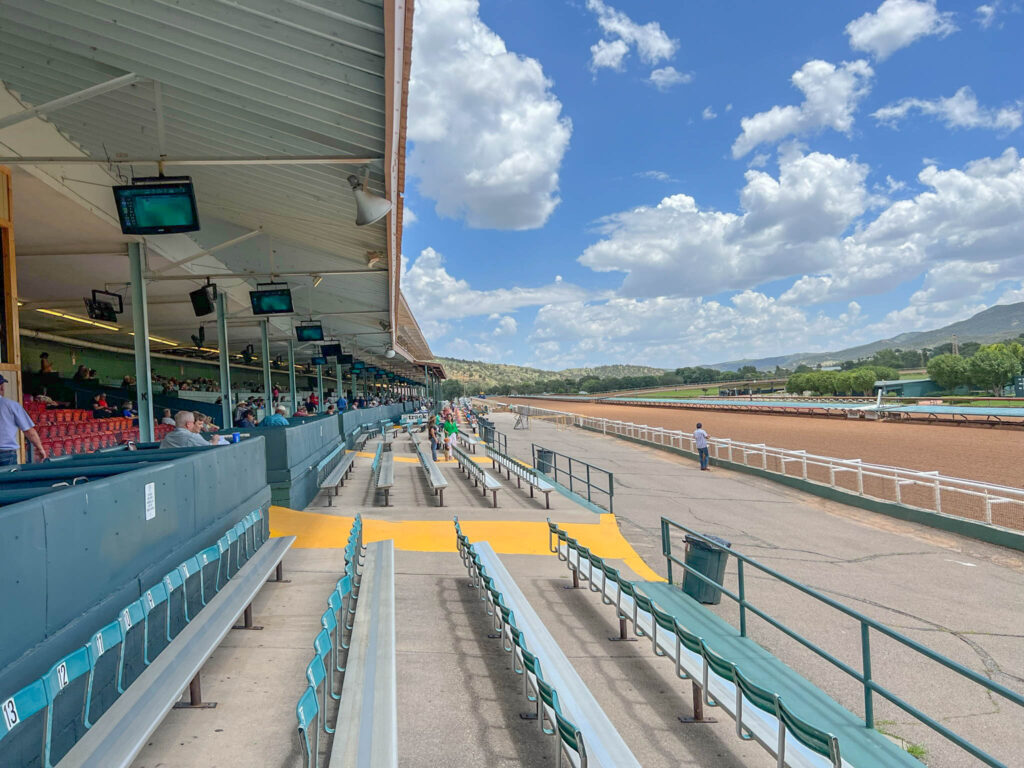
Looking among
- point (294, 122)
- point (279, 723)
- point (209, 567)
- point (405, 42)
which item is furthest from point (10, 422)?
point (405, 42)

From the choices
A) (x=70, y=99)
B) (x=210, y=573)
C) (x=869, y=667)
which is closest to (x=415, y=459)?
(x=210, y=573)

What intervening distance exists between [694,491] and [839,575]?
6767mm

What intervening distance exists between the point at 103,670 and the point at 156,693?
29.6 inches

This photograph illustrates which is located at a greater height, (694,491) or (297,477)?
(297,477)

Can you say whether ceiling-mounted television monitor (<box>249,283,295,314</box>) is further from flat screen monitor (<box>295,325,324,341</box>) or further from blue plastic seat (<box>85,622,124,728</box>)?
blue plastic seat (<box>85,622,124,728</box>)

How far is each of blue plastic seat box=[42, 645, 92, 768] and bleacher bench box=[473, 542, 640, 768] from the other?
2.41 meters

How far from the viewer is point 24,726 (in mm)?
2842

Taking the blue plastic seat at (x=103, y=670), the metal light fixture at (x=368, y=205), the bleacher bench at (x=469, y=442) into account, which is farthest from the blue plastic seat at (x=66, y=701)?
the bleacher bench at (x=469, y=442)

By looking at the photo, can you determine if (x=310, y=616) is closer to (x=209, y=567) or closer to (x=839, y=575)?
(x=209, y=567)

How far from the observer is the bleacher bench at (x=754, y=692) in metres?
3.14

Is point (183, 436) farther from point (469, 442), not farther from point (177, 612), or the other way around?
point (469, 442)

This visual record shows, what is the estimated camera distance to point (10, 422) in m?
6.02

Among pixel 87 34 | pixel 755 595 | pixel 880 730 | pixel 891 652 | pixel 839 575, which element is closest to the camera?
pixel 880 730

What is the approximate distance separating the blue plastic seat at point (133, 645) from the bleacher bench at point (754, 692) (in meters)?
3.61
